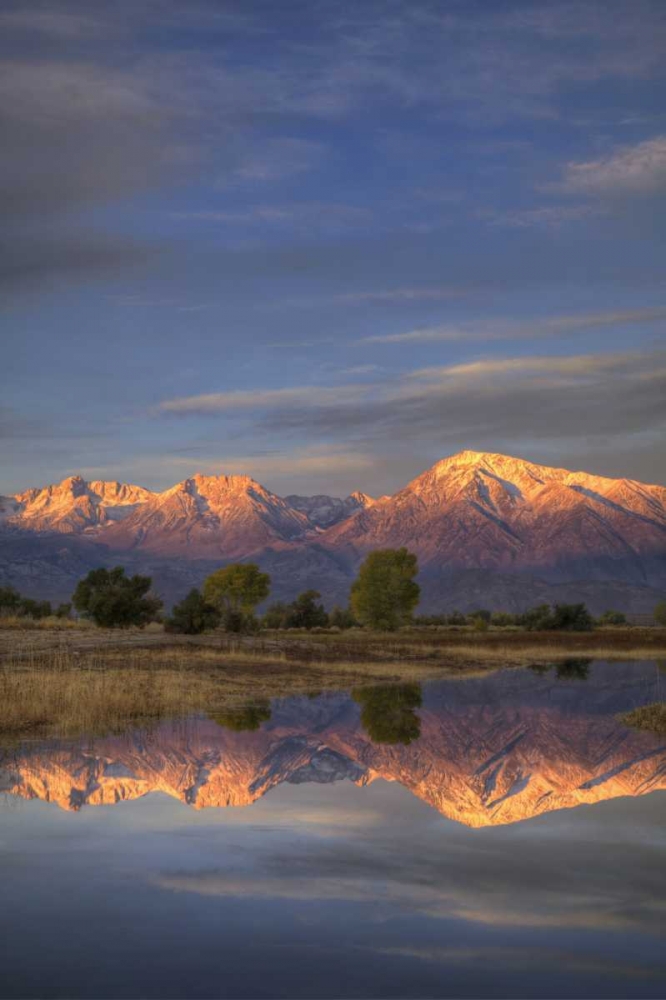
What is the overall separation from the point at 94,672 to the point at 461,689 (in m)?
15.2

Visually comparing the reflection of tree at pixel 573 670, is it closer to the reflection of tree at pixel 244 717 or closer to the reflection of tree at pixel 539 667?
the reflection of tree at pixel 539 667

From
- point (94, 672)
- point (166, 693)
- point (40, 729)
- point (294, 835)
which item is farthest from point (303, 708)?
point (294, 835)

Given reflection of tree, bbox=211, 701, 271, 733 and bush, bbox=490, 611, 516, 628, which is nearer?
reflection of tree, bbox=211, 701, 271, 733

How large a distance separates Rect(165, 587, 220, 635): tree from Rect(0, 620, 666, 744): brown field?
11.9ft

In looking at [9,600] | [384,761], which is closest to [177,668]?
[384,761]

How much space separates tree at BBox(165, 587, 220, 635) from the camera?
64.0m

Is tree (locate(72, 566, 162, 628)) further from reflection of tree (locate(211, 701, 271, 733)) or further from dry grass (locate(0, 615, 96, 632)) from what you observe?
reflection of tree (locate(211, 701, 271, 733))

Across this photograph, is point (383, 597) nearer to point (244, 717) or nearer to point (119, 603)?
point (119, 603)

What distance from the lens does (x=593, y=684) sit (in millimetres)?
43562

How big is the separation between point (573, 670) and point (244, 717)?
29891 mm

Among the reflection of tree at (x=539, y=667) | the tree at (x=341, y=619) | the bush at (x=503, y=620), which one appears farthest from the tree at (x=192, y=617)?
the bush at (x=503, y=620)

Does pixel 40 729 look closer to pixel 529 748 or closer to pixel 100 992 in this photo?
pixel 529 748

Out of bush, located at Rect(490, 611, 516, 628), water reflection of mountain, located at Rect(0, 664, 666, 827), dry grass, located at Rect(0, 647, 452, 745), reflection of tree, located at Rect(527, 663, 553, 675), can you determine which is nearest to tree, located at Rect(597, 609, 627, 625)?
bush, located at Rect(490, 611, 516, 628)

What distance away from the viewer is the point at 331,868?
12.0 m
